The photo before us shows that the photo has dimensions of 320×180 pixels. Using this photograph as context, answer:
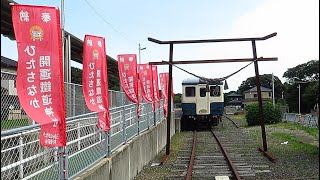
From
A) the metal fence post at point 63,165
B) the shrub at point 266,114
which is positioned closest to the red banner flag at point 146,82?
the metal fence post at point 63,165

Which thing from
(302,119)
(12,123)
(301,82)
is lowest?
(302,119)

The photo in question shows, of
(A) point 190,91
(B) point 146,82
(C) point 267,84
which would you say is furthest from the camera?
(C) point 267,84

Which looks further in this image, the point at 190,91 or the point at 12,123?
the point at 190,91

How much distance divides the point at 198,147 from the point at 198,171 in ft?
19.4

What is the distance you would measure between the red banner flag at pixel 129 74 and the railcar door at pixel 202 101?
13.4 metres

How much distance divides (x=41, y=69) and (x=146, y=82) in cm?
1198

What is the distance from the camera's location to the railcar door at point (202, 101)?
2633cm

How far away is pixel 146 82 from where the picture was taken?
16578 millimetres

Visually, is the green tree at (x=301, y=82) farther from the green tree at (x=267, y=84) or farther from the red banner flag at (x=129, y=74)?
the red banner flag at (x=129, y=74)

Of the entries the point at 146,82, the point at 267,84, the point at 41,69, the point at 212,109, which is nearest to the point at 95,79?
the point at 41,69

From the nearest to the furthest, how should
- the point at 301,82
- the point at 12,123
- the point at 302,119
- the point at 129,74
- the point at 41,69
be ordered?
the point at 41,69 → the point at 12,123 → the point at 129,74 → the point at 302,119 → the point at 301,82

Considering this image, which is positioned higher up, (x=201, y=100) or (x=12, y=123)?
(x=201, y=100)

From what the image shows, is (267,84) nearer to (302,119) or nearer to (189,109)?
(302,119)

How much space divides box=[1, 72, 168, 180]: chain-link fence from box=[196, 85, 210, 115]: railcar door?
16121mm
